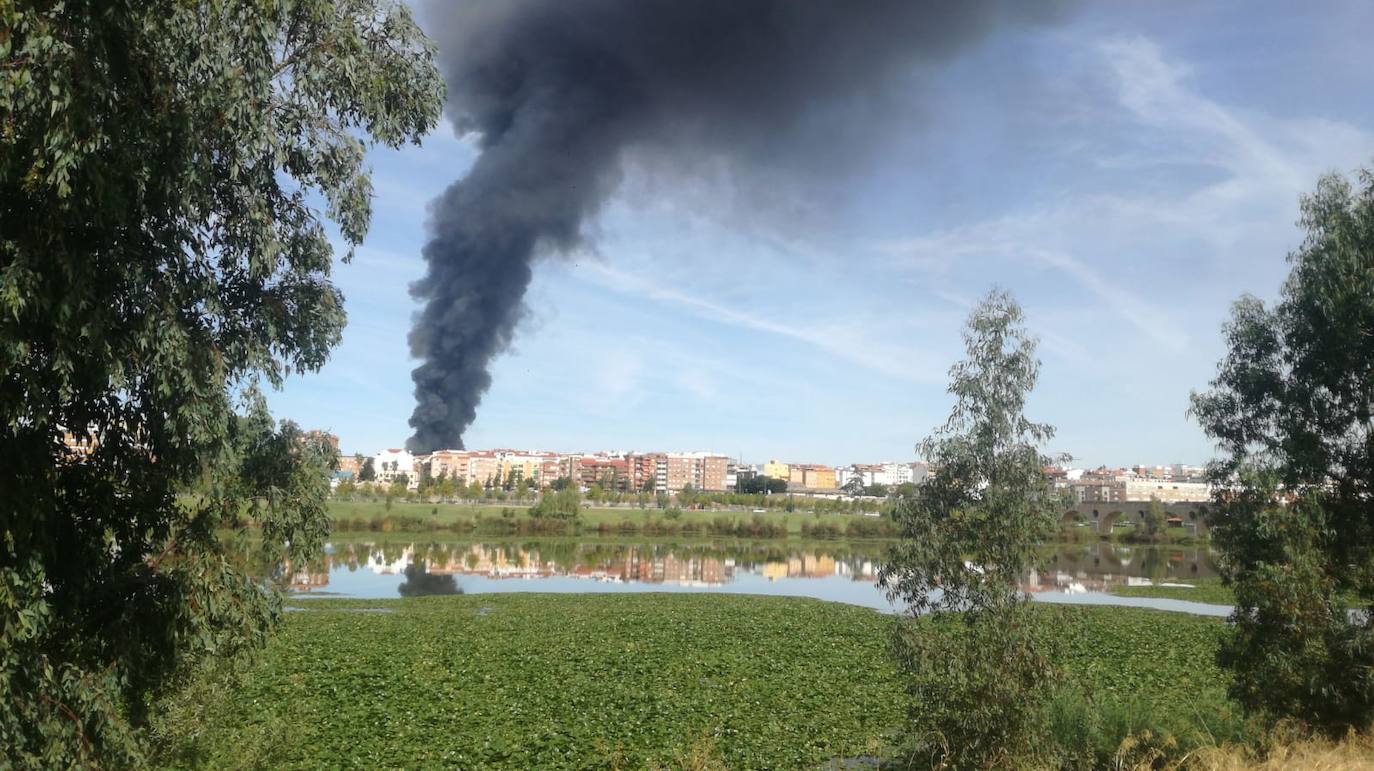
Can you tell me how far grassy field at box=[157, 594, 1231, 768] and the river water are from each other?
8383mm

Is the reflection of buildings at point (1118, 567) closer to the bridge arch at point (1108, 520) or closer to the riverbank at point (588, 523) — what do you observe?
the bridge arch at point (1108, 520)

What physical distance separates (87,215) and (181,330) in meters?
1.08

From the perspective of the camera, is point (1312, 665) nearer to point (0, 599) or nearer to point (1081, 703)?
point (1081, 703)

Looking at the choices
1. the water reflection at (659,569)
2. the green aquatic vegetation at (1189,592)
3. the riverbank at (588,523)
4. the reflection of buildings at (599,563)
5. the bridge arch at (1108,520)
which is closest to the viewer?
the green aquatic vegetation at (1189,592)

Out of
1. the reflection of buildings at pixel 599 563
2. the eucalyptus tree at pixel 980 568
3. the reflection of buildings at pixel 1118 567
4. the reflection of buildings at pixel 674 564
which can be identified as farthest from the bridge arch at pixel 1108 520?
the eucalyptus tree at pixel 980 568

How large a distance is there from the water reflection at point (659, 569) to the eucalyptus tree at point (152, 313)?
105 ft

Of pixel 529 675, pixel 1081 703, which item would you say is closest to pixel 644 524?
pixel 529 675

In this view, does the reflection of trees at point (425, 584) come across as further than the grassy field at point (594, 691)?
Yes

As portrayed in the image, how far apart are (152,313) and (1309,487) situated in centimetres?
1408

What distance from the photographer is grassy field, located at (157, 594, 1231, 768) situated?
14312 mm

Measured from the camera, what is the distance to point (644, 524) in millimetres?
110938

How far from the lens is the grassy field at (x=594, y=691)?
47.0 ft

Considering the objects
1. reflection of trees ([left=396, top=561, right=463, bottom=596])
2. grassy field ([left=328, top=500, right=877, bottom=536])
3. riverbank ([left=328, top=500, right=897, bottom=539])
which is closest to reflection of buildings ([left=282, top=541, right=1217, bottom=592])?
reflection of trees ([left=396, top=561, right=463, bottom=596])

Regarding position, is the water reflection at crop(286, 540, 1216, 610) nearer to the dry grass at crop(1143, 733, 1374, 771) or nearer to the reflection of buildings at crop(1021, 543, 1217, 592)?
the reflection of buildings at crop(1021, 543, 1217, 592)
